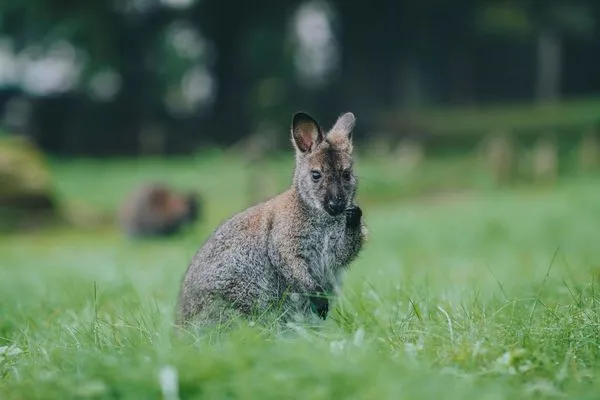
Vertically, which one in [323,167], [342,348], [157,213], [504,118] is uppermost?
[323,167]

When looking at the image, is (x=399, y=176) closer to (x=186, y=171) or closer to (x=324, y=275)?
(x=186, y=171)

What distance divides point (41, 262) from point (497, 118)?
64.4 ft

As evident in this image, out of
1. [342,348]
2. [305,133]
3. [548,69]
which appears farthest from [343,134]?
[548,69]

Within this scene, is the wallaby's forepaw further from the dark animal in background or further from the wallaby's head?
the dark animal in background

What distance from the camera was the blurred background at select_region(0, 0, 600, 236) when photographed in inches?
1137

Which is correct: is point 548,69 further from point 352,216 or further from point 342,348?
point 342,348

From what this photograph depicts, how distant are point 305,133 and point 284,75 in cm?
2459

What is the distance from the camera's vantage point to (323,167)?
5.61 meters

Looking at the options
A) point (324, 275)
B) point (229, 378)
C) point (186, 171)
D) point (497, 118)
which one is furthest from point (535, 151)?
point (229, 378)

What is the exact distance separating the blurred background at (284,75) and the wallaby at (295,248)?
21751 mm

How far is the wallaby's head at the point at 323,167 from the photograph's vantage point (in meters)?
5.52

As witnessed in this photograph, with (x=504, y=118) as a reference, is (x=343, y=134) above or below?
above

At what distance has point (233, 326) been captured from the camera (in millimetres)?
5277

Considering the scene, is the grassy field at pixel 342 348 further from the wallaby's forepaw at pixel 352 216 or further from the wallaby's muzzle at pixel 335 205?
the wallaby's muzzle at pixel 335 205
